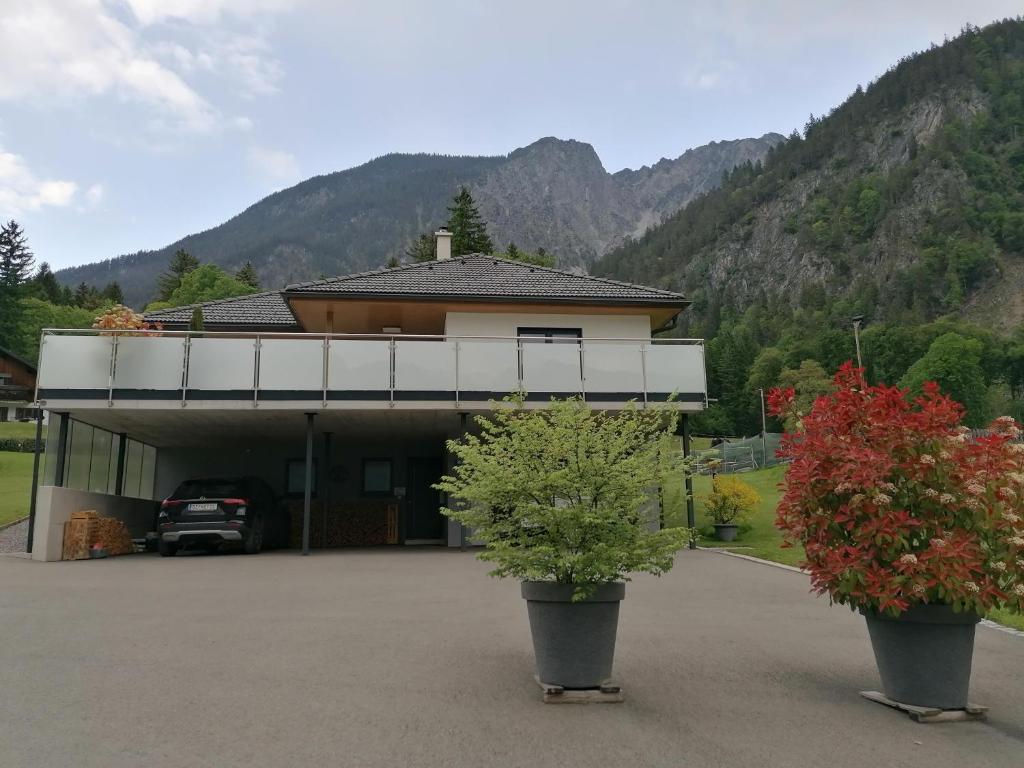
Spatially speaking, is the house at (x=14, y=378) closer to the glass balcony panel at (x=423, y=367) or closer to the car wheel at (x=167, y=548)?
the car wheel at (x=167, y=548)

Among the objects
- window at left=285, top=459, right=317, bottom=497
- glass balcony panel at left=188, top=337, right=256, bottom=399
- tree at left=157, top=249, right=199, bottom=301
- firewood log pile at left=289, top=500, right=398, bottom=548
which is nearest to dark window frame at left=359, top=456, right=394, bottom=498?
firewood log pile at left=289, top=500, right=398, bottom=548

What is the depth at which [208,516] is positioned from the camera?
16109mm

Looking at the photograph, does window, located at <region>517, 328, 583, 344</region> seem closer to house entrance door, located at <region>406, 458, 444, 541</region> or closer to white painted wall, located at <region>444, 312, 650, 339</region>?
white painted wall, located at <region>444, 312, 650, 339</region>

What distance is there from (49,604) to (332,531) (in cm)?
1102

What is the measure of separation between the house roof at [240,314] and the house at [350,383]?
0.34 ft

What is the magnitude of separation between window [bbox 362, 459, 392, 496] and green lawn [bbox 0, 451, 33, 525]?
11292 millimetres

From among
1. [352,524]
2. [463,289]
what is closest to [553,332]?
[463,289]

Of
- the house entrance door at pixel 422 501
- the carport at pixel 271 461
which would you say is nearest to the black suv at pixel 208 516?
the carport at pixel 271 461

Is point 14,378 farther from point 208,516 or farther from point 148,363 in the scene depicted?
point 208,516

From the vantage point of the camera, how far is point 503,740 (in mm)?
→ 4824

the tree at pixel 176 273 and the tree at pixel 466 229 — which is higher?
the tree at pixel 176 273

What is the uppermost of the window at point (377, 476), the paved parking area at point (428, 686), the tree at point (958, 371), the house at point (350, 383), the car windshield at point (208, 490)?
the tree at point (958, 371)

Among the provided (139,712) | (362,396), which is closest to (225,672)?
(139,712)

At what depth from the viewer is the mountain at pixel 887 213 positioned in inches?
5246
